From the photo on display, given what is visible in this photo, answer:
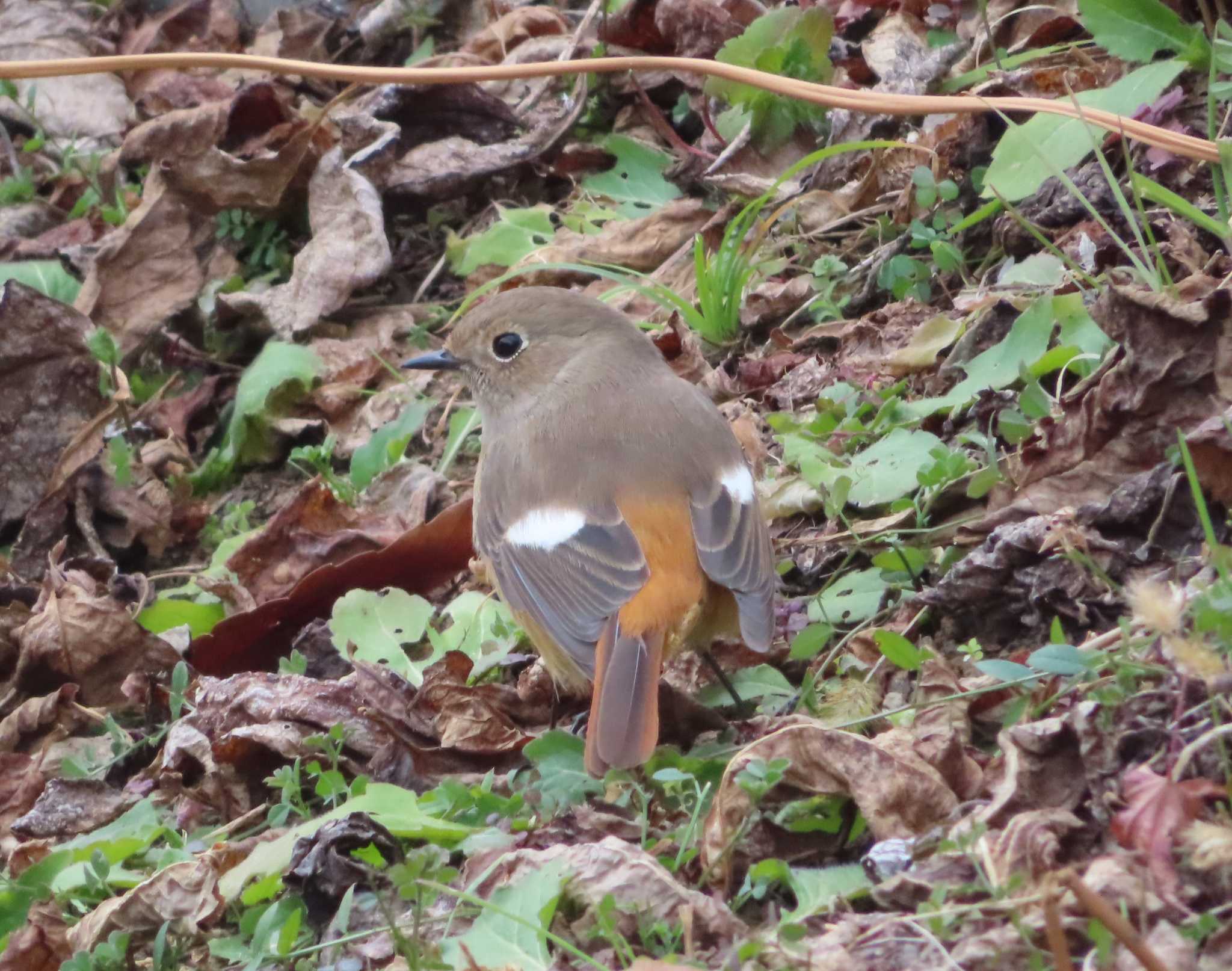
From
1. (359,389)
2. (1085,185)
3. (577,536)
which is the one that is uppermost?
(1085,185)

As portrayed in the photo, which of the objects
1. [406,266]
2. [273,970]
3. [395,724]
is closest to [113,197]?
[406,266]

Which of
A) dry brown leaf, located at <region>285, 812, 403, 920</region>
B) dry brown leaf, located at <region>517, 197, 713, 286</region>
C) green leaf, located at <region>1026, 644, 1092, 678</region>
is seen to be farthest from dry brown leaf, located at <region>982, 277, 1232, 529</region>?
dry brown leaf, located at <region>517, 197, 713, 286</region>

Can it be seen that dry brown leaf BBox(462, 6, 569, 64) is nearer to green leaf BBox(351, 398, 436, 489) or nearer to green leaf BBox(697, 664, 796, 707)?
green leaf BBox(351, 398, 436, 489)

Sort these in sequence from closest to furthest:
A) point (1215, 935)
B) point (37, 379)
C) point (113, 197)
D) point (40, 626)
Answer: point (1215, 935) → point (40, 626) → point (37, 379) → point (113, 197)

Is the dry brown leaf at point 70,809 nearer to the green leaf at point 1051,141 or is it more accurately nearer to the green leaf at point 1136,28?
the green leaf at point 1051,141

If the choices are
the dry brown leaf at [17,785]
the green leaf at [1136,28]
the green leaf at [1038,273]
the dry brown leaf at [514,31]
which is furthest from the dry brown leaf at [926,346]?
the dry brown leaf at [514,31]

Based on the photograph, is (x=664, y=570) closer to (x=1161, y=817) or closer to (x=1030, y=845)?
(x=1030, y=845)

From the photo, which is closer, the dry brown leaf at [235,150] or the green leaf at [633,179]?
the green leaf at [633,179]

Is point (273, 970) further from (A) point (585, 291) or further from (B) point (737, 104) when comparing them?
(B) point (737, 104)
